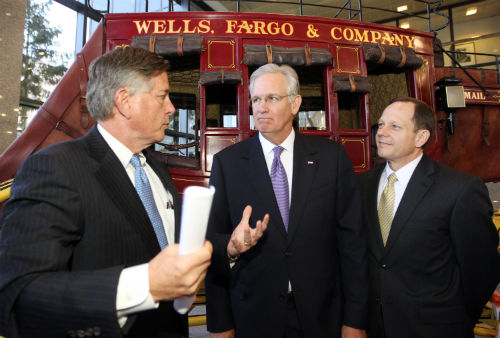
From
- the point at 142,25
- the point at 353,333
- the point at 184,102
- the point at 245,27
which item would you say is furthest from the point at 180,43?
the point at 353,333

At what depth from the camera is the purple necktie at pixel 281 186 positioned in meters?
1.75

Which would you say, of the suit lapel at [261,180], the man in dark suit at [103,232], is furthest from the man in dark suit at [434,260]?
the man in dark suit at [103,232]

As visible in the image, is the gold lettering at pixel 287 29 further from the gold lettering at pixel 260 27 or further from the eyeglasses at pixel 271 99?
the eyeglasses at pixel 271 99

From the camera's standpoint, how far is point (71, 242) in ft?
3.17

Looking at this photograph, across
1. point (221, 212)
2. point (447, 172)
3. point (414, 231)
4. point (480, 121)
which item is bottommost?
point (414, 231)

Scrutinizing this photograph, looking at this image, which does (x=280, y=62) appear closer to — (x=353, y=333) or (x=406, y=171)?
(x=406, y=171)

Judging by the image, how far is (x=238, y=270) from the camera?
174cm

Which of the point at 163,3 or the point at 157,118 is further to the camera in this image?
the point at 163,3

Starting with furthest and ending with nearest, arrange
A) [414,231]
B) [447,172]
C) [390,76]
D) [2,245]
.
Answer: [390,76] → [447,172] → [414,231] → [2,245]

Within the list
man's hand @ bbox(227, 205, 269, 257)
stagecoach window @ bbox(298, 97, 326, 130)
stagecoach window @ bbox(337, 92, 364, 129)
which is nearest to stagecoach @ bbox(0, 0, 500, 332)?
stagecoach window @ bbox(298, 97, 326, 130)

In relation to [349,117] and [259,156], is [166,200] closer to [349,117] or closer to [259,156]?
[259,156]

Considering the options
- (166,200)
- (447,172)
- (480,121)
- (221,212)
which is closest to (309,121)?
(480,121)

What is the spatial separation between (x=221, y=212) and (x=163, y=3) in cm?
925

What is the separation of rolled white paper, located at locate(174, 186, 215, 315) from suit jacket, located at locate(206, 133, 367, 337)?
2.52 feet
